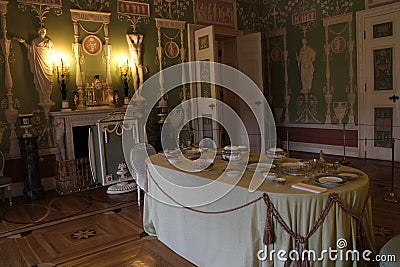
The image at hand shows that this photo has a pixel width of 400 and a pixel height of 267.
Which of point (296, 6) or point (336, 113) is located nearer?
point (336, 113)

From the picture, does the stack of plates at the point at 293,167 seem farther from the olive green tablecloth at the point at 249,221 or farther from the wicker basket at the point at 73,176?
the wicker basket at the point at 73,176

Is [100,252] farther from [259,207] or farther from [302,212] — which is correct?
[302,212]

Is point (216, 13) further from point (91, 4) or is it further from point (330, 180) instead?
point (330, 180)

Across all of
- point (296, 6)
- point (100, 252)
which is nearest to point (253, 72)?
point (296, 6)

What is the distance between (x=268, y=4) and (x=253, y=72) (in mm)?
2047

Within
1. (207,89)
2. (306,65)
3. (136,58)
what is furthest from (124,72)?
(306,65)

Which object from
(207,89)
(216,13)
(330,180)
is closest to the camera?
(330,180)

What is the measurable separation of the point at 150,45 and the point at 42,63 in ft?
6.82

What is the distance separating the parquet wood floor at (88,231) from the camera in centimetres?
311

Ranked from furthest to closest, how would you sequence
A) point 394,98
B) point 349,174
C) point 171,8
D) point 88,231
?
point 171,8, point 394,98, point 88,231, point 349,174

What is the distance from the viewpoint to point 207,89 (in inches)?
287

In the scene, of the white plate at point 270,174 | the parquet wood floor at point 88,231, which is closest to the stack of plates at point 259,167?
the white plate at point 270,174

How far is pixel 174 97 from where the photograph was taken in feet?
23.6

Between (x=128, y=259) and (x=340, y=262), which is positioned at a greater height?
(x=340, y=262)
